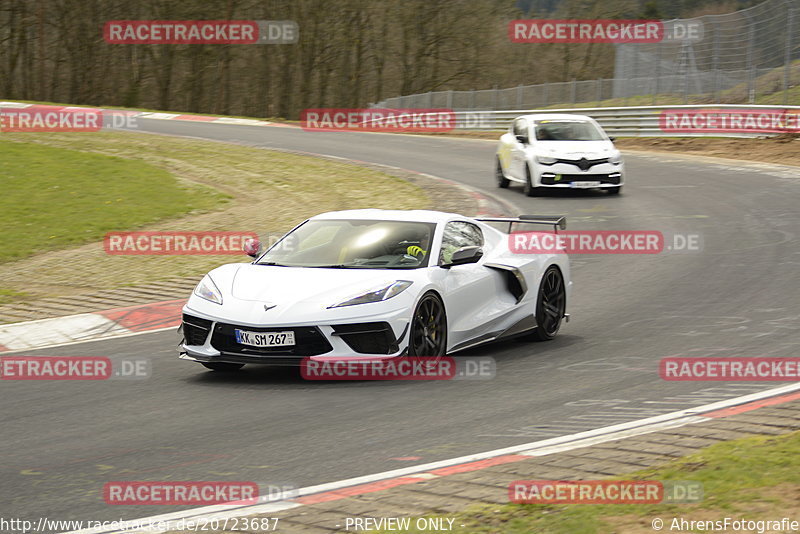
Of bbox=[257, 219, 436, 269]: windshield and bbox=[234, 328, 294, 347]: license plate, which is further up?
bbox=[257, 219, 436, 269]: windshield

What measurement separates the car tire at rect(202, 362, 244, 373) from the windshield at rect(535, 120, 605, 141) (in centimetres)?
1425

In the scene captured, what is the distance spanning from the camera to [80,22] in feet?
227

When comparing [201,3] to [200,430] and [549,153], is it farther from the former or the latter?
[200,430]

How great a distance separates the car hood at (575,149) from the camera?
21859mm

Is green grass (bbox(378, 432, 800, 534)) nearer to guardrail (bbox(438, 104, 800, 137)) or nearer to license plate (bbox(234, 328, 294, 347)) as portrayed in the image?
license plate (bbox(234, 328, 294, 347))

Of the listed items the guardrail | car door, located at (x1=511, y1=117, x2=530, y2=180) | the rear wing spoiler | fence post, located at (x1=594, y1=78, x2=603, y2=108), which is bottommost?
the rear wing spoiler

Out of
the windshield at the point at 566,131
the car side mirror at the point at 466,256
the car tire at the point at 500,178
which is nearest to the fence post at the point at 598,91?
the car tire at the point at 500,178

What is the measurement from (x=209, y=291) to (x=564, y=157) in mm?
13834

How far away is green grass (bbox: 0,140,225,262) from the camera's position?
1625 centimetres

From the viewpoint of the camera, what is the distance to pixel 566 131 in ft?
74.0

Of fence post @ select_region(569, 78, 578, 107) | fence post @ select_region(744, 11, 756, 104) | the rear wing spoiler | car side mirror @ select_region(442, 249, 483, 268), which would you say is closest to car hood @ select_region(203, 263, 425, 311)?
car side mirror @ select_region(442, 249, 483, 268)

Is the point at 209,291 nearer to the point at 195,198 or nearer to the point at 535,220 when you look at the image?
the point at 535,220

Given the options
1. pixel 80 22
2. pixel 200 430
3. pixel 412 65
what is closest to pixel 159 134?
pixel 200 430

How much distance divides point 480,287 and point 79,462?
427 centimetres
